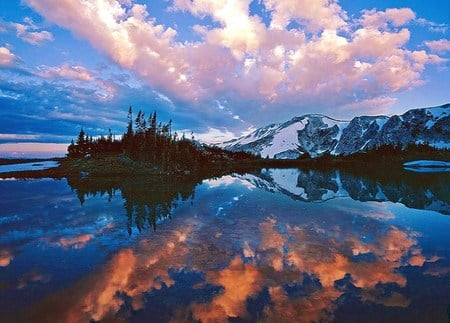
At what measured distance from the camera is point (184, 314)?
515 inches

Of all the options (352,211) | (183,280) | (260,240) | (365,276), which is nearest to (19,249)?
(183,280)

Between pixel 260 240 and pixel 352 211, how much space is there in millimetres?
18830

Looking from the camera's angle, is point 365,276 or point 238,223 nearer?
point 365,276

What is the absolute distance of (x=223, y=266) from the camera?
18.8m

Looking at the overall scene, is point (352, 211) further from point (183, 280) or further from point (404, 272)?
point (183, 280)

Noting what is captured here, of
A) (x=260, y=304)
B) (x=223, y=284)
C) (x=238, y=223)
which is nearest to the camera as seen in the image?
(x=260, y=304)

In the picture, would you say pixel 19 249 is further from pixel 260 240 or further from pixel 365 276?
pixel 365 276

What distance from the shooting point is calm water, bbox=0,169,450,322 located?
44.0 ft

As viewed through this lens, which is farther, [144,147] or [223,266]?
[144,147]

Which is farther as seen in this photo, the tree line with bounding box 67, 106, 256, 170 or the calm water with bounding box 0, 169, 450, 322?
the tree line with bounding box 67, 106, 256, 170

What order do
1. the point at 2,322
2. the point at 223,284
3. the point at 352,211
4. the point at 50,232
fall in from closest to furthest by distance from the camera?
the point at 2,322, the point at 223,284, the point at 50,232, the point at 352,211

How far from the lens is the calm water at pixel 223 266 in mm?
13398

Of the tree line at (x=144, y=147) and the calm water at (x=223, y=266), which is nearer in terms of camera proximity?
the calm water at (x=223, y=266)

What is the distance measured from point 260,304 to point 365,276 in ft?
21.8
